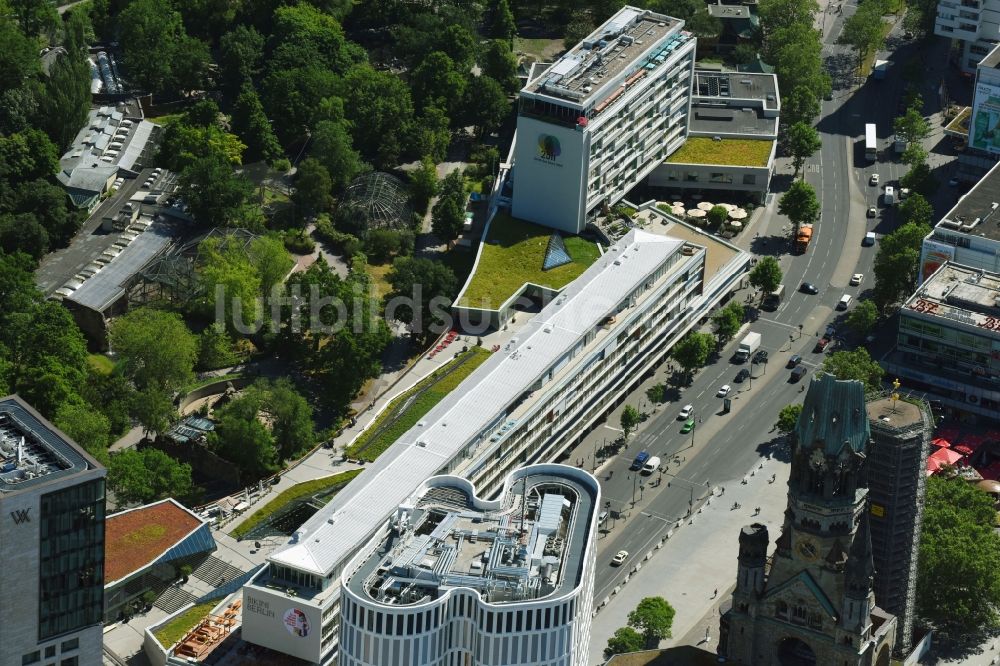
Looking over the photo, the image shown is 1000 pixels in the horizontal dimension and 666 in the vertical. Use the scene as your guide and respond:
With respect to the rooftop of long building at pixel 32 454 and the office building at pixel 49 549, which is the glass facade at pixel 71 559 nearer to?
the office building at pixel 49 549

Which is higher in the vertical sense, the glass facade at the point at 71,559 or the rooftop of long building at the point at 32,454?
the rooftop of long building at the point at 32,454

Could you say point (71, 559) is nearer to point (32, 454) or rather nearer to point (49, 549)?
point (49, 549)

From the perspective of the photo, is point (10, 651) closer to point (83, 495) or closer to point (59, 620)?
point (59, 620)

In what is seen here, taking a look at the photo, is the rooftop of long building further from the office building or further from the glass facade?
the glass facade

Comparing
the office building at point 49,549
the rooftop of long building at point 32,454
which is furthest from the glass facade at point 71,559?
the rooftop of long building at point 32,454

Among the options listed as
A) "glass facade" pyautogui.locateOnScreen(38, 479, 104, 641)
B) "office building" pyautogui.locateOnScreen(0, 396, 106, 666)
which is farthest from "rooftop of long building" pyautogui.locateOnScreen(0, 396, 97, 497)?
"glass facade" pyautogui.locateOnScreen(38, 479, 104, 641)

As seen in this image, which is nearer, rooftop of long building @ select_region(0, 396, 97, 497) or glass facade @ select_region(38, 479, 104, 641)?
glass facade @ select_region(38, 479, 104, 641)
